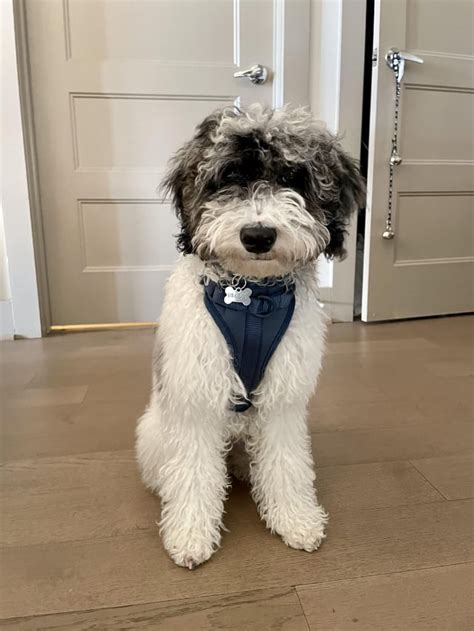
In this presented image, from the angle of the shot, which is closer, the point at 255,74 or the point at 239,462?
the point at 239,462

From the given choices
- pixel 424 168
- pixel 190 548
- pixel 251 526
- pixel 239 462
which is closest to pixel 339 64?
pixel 424 168

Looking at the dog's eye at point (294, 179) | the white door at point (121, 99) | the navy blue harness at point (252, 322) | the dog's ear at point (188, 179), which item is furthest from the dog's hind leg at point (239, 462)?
the white door at point (121, 99)

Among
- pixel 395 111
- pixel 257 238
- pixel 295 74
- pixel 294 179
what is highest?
pixel 295 74

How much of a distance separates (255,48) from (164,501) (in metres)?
2.32

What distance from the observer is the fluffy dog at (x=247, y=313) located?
39.4 inches

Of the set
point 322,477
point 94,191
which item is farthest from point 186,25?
point 322,477

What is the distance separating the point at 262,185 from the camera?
39.5 inches

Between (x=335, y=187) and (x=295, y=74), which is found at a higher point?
(x=295, y=74)

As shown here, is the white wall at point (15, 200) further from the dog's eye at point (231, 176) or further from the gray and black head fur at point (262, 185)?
the dog's eye at point (231, 176)

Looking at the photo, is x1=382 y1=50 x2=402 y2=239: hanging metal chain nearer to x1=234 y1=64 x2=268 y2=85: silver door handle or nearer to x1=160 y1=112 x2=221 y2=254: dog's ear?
x1=234 y1=64 x2=268 y2=85: silver door handle

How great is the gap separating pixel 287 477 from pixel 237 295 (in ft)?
1.49

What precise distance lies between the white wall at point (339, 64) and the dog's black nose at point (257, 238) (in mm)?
1969

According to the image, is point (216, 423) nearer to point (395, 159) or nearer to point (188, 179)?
point (188, 179)

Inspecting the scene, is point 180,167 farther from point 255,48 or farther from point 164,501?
point 255,48
